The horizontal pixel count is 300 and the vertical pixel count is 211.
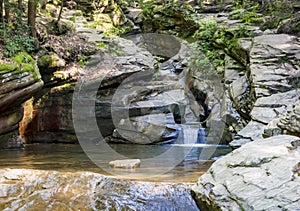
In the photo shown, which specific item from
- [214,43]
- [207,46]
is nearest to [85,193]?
[214,43]

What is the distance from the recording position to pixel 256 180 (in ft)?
10.7

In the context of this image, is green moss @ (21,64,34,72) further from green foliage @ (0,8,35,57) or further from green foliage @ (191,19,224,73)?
green foliage @ (191,19,224,73)

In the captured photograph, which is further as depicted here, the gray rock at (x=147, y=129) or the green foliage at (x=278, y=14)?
the green foliage at (x=278, y=14)

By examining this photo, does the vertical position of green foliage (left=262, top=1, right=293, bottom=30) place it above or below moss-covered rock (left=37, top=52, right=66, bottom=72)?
above

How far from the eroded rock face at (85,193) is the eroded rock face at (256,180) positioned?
659 mm

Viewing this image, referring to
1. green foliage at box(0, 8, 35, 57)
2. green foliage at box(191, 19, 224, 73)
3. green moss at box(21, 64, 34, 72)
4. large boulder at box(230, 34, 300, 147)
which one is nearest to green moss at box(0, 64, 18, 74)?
green moss at box(21, 64, 34, 72)

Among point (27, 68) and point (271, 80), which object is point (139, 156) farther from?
point (271, 80)

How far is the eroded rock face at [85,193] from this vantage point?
4.30m

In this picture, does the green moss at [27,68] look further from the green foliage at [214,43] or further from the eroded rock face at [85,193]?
the green foliage at [214,43]

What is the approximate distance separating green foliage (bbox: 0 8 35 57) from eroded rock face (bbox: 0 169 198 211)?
4486 mm

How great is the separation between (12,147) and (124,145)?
3465 mm

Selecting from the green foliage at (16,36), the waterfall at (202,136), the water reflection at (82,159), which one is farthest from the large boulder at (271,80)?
the green foliage at (16,36)

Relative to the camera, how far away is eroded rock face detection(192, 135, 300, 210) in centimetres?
291

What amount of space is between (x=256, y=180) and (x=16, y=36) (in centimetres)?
814
